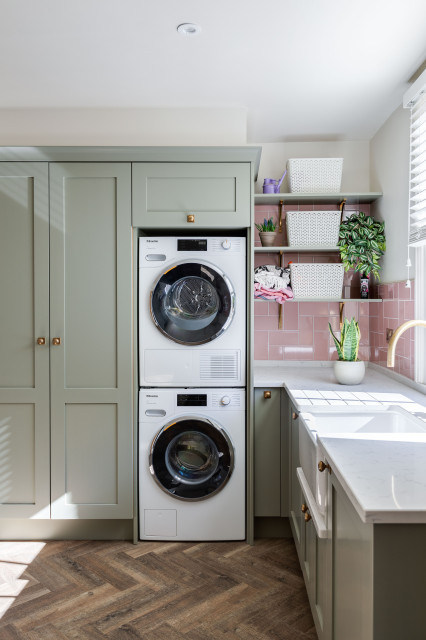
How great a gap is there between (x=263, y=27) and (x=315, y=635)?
2476 mm

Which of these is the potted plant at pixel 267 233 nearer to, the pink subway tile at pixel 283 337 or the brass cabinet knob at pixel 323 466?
the pink subway tile at pixel 283 337

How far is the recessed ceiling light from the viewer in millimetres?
2104

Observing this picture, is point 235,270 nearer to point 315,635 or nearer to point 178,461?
point 178,461

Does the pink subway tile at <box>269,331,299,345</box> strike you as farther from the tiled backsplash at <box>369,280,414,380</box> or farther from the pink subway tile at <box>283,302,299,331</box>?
the tiled backsplash at <box>369,280,414,380</box>

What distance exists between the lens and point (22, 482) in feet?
9.23

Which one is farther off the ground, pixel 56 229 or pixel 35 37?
pixel 35 37

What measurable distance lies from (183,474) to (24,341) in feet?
3.72

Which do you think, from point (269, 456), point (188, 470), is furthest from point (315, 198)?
point (188, 470)

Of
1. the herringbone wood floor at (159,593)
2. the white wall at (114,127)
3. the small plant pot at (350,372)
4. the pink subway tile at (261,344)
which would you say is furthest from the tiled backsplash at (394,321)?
the white wall at (114,127)

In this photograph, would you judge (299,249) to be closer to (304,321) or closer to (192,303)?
(304,321)

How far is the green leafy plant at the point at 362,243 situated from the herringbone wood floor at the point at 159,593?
1.67m

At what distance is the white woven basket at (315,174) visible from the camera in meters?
3.17

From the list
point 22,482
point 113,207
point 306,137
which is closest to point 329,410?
point 113,207

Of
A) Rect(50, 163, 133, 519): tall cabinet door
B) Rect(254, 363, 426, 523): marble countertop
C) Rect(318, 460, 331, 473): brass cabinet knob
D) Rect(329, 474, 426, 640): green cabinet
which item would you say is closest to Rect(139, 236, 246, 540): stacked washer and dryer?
Rect(50, 163, 133, 519): tall cabinet door
